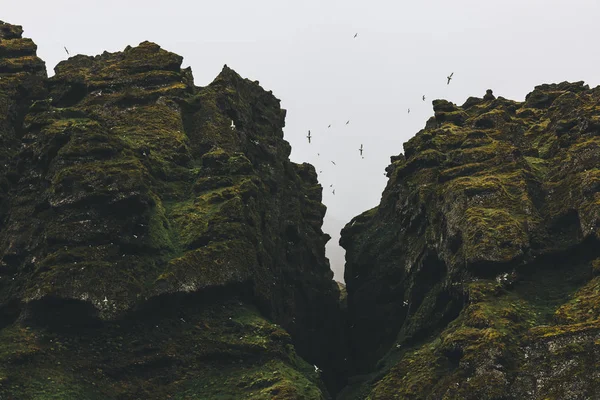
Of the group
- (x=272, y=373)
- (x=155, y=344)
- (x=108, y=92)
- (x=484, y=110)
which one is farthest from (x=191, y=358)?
(x=484, y=110)

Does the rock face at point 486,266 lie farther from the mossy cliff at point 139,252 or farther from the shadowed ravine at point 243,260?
the mossy cliff at point 139,252

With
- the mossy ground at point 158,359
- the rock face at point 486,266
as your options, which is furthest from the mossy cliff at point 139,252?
the rock face at point 486,266

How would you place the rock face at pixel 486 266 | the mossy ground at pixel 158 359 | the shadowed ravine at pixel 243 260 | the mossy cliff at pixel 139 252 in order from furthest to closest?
the mossy cliff at pixel 139 252 → the shadowed ravine at pixel 243 260 → the mossy ground at pixel 158 359 → the rock face at pixel 486 266

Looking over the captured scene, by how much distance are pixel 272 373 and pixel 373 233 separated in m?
42.1

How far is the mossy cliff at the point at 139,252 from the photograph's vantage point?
41.9 m

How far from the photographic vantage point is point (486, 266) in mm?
46188

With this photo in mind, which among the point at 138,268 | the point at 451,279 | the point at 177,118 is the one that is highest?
the point at 177,118

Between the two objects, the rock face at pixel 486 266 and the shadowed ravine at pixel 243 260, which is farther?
the shadowed ravine at pixel 243 260

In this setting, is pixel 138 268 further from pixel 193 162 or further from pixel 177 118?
pixel 177 118

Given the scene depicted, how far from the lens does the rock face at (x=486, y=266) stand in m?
35.8

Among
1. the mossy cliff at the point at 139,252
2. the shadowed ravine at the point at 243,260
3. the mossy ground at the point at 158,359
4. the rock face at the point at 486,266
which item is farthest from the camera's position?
the mossy cliff at the point at 139,252

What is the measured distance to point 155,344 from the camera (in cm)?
4409

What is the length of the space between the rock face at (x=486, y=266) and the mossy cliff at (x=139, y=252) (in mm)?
9540

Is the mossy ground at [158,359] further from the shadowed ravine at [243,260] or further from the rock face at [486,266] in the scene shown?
the rock face at [486,266]
